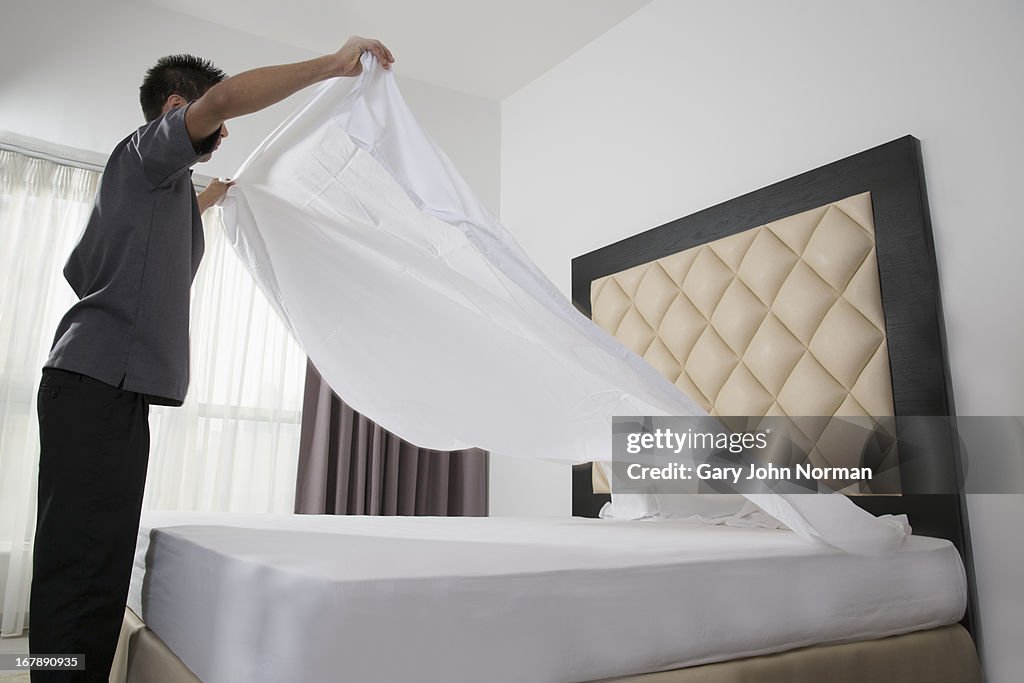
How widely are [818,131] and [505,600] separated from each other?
2007mm

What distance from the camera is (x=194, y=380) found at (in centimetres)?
320

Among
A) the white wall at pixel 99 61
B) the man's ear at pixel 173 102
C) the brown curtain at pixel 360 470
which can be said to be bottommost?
the brown curtain at pixel 360 470

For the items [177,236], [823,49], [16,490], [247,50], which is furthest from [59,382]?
[247,50]

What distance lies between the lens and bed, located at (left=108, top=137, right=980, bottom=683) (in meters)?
0.99

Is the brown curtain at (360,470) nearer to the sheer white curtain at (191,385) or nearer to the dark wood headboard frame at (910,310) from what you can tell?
the sheer white curtain at (191,385)

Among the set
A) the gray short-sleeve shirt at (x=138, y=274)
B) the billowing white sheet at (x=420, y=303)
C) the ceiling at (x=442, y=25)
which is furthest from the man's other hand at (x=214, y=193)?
the ceiling at (x=442, y=25)

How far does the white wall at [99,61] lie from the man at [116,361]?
6.24 feet

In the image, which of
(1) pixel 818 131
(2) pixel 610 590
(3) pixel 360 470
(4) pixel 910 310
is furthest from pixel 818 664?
(3) pixel 360 470

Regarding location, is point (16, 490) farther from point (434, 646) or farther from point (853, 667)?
point (853, 667)

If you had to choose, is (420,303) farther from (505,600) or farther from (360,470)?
(360,470)

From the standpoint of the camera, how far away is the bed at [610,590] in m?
0.99

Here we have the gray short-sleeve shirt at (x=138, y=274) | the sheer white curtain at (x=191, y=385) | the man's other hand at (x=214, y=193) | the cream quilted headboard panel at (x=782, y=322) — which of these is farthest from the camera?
the sheer white curtain at (x=191, y=385)

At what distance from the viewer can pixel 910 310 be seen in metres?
2.03

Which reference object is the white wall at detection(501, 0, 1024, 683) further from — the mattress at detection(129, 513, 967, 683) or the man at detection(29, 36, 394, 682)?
the man at detection(29, 36, 394, 682)
